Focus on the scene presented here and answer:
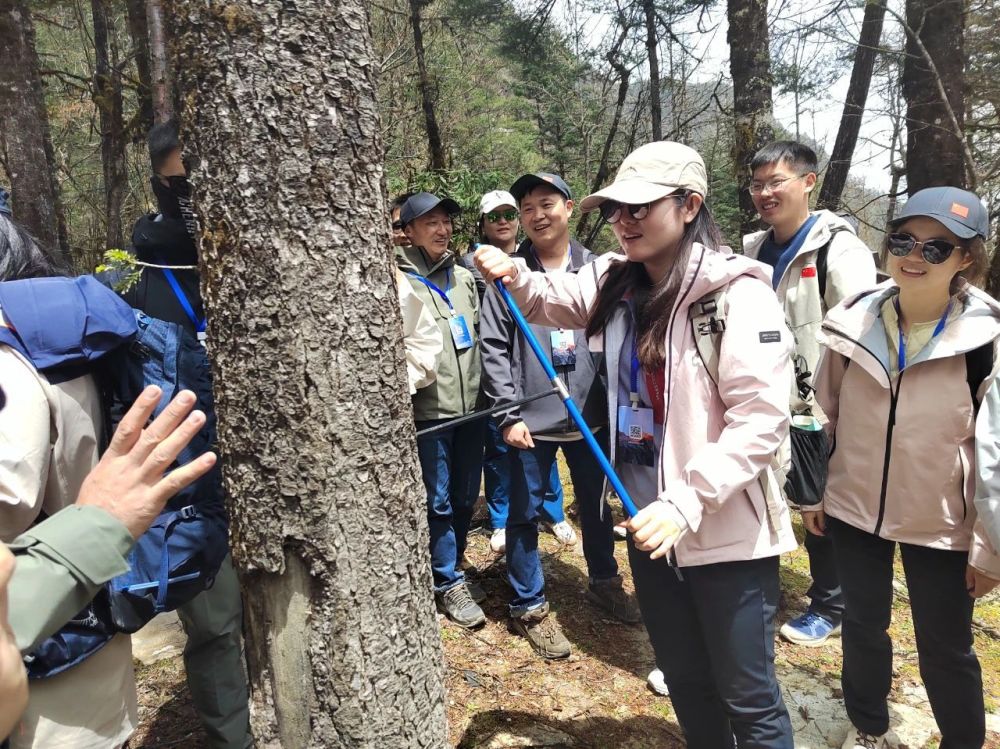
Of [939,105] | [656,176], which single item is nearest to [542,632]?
[656,176]

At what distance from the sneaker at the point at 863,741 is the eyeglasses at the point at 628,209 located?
91.4 inches

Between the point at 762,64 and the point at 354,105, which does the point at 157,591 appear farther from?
the point at 762,64

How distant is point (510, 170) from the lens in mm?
15117

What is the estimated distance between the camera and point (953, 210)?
2.08m

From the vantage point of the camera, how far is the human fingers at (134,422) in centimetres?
124

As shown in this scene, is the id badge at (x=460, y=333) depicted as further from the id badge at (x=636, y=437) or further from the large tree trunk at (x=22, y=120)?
the large tree trunk at (x=22, y=120)

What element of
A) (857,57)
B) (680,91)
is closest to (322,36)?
(857,57)

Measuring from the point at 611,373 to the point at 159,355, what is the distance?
4.85 ft

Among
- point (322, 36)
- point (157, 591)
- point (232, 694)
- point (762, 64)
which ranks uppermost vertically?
point (762, 64)

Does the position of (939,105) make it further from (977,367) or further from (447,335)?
(447,335)

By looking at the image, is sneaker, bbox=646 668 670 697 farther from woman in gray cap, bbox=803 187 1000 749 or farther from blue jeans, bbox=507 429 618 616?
woman in gray cap, bbox=803 187 1000 749

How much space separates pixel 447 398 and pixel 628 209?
6.49 feet

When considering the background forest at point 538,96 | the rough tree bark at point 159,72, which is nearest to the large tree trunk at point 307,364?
the background forest at point 538,96

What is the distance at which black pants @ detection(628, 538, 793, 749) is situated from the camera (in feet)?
6.23
